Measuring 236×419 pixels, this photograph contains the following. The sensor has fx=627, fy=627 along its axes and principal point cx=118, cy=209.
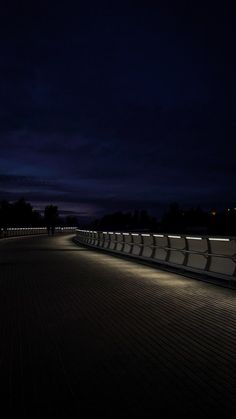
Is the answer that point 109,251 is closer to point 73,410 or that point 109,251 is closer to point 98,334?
point 98,334

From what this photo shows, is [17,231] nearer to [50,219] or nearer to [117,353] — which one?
[50,219]

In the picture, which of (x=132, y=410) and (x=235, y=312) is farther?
(x=235, y=312)

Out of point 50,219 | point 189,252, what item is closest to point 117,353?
point 189,252

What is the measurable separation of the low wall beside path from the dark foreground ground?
1.76 meters

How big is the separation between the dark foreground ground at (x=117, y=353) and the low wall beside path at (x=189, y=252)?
176 centimetres

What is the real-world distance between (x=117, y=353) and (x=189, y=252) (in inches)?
487

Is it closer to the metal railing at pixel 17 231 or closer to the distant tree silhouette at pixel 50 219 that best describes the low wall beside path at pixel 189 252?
the metal railing at pixel 17 231

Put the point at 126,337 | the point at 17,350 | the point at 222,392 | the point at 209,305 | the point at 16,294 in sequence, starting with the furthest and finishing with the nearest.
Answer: the point at 16,294 < the point at 209,305 < the point at 126,337 < the point at 17,350 < the point at 222,392

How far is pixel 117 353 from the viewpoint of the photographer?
26.0 ft

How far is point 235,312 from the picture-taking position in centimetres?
1141

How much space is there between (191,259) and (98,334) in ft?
37.0

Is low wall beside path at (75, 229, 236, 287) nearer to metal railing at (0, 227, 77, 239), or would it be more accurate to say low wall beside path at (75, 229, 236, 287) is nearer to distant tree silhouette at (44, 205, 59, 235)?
metal railing at (0, 227, 77, 239)

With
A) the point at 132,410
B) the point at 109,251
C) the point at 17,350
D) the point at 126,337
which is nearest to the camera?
the point at 132,410

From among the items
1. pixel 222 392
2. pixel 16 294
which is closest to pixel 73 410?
pixel 222 392
